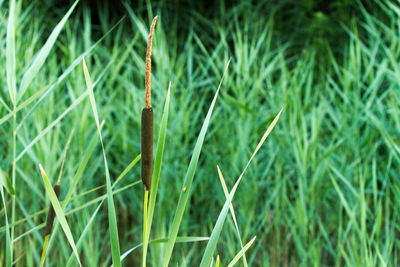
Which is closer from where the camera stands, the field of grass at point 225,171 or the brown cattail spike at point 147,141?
the brown cattail spike at point 147,141

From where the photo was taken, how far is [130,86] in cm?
174

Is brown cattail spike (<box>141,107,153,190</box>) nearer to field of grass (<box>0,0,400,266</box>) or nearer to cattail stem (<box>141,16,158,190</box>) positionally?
cattail stem (<box>141,16,158,190</box>)

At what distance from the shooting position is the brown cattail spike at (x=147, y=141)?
51cm

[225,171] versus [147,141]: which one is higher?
[147,141]

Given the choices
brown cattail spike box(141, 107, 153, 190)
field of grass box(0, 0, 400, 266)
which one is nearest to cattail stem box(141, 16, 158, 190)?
brown cattail spike box(141, 107, 153, 190)

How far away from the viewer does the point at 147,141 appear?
52cm

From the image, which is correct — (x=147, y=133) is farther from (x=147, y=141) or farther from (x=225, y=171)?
(x=225, y=171)

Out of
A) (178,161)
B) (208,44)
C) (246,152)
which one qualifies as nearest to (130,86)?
(178,161)

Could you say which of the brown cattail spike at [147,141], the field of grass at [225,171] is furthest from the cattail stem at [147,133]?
the field of grass at [225,171]

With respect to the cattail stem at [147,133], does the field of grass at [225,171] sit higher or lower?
lower

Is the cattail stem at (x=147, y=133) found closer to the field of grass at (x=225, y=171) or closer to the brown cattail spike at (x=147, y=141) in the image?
the brown cattail spike at (x=147, y=141)

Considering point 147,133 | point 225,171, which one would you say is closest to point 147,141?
point 147,133

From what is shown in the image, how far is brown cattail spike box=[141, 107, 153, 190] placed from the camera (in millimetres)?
514

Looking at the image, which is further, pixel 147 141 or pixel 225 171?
pixel 225 171
